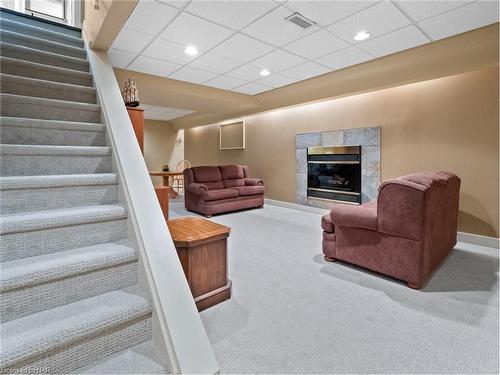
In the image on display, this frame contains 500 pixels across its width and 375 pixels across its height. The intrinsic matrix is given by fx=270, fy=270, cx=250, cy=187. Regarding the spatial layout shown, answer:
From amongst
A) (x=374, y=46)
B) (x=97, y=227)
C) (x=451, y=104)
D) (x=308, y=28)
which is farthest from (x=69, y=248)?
(x=451, y=104)

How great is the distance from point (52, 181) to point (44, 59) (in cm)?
189

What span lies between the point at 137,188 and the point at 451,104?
407cm

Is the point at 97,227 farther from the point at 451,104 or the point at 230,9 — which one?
the point at 451,104

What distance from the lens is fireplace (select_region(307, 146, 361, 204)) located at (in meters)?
4.83

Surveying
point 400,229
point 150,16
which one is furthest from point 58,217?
point 400,229

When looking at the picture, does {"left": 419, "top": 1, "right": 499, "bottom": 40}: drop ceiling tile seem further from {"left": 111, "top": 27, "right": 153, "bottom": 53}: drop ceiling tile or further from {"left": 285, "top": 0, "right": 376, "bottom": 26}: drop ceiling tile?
{"left": 111, "top": 27, "right": 153, "bottom": 53}: drop ceiling tile

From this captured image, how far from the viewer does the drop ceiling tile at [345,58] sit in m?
3.64

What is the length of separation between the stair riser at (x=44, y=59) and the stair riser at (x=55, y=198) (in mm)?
1822

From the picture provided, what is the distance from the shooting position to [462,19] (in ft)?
9.34

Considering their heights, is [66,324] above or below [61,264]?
below

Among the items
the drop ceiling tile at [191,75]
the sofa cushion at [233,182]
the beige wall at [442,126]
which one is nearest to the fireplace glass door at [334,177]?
the beige wall at [442,126]

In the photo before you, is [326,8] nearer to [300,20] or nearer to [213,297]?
[300,20]

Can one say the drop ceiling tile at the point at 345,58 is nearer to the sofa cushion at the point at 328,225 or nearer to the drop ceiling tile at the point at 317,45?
the drop ceiling tile at the point at 317,45

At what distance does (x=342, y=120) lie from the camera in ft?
16.3
